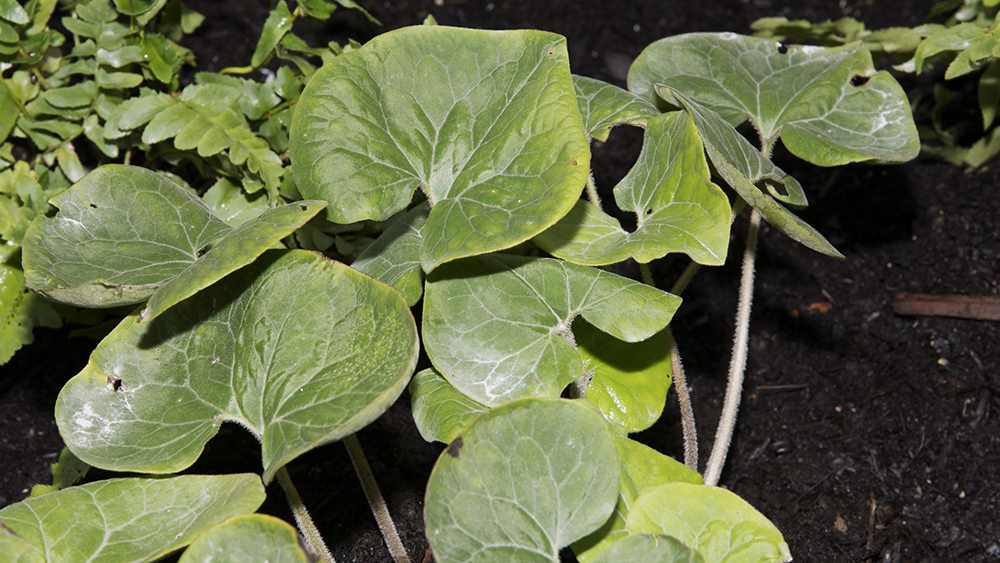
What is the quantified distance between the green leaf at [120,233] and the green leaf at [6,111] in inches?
35.0

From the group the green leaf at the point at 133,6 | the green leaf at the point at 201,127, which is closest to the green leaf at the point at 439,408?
the green leaf at the point at 201,127

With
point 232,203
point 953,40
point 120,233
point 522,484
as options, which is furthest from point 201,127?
point 953,40

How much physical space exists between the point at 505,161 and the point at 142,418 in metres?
0.89

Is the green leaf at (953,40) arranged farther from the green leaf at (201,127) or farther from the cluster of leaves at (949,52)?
the green leaf at (201,127)

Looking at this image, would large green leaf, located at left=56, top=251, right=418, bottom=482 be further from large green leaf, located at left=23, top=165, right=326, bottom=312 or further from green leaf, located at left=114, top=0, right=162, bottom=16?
green leaf, located at left=114, top=0, right=162, bottom=16

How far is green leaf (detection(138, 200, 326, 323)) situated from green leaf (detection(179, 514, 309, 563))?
37 centimetres

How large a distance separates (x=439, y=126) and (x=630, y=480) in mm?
853

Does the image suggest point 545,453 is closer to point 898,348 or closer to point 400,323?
point 400,323

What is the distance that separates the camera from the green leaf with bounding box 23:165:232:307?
4.72 ft

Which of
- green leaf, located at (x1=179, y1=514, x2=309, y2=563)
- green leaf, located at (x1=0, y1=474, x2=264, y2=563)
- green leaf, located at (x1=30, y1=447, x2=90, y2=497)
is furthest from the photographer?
green leaf, located at (x1=30, y1=447, x2=90, y2=497)

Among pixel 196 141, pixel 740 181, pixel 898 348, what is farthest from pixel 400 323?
pixel 898 348

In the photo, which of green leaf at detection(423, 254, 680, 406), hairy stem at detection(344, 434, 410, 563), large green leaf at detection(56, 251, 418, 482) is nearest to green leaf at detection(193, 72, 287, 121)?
large green leaf at detection(56, 251, 418, 482)

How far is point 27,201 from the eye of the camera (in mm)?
2141

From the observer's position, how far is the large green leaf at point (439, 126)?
1461 mm
